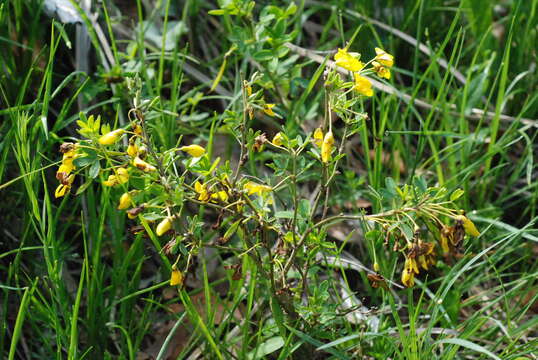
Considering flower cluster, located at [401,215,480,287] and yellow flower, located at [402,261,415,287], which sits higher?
flower cluster, located at [401,215,480,287]

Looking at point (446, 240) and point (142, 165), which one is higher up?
point (142, 165)

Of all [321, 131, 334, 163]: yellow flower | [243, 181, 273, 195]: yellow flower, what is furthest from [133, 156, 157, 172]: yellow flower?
[321, 131, 334, 163]: yellow flower

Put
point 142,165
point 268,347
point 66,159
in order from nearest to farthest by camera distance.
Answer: point 142,165
point 66,159
point 268,347

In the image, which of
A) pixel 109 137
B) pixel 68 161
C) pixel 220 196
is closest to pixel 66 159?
pixel 68 161

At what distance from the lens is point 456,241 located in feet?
5.22

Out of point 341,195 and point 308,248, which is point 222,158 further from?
point 308,248

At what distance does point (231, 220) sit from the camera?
2.07 metres

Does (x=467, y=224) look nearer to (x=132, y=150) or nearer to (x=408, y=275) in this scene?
(x=408, y=275)

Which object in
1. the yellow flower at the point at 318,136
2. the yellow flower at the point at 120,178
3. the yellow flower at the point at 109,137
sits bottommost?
the yellow flower at the point at 120,178

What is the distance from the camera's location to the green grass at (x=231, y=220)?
1943 millimetres

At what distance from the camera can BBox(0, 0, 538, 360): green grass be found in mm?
1943

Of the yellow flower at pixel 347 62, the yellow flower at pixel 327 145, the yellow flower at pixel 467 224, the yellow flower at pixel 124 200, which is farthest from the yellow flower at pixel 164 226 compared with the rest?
the yellow flower at pixel 467 224

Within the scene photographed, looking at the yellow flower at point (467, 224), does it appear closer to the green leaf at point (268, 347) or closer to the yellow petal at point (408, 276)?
the yellow petal at point (408, 276)

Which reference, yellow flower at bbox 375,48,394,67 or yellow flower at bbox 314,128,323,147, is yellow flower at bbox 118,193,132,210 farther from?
yellow flower at bbox 375,48,394,67
